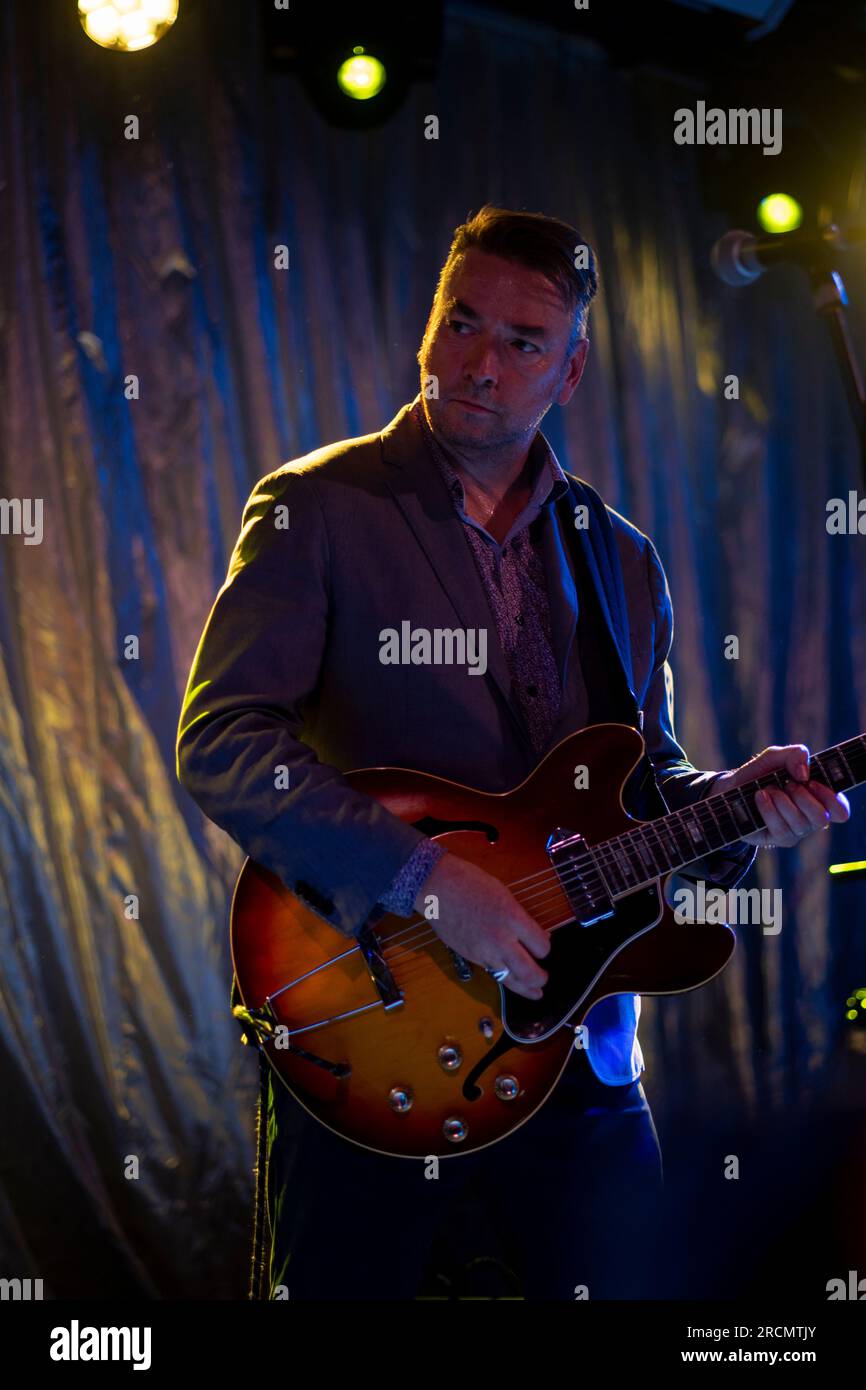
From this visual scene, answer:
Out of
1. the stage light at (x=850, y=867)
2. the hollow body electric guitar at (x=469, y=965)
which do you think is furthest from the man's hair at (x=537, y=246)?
the stage light at (x=850, y=867)

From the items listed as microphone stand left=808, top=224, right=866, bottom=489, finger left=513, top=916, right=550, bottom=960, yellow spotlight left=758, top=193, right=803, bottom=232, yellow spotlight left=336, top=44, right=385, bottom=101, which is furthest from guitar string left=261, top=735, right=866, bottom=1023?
yellow spotlight left=336, top=44, right=385, bottom=101

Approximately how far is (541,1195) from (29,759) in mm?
1924

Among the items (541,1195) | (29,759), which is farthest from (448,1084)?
(29,759)

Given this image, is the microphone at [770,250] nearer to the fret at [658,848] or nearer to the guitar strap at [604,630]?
the guitar strap at [604,630]

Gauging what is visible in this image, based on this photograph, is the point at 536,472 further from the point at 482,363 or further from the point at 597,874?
the point at 597,874

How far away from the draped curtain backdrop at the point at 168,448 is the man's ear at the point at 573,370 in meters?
1.05

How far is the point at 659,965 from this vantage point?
235cm

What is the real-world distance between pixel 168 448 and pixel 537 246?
141 centimetres

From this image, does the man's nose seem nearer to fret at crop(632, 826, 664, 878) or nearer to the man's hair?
the man's hair

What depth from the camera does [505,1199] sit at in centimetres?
235

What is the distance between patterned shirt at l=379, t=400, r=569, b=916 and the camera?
2.50 m

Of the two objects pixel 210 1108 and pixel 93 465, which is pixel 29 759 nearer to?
pixel 93 465

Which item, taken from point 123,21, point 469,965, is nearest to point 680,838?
point 469,965

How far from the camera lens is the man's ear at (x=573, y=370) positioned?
2.80 metres
